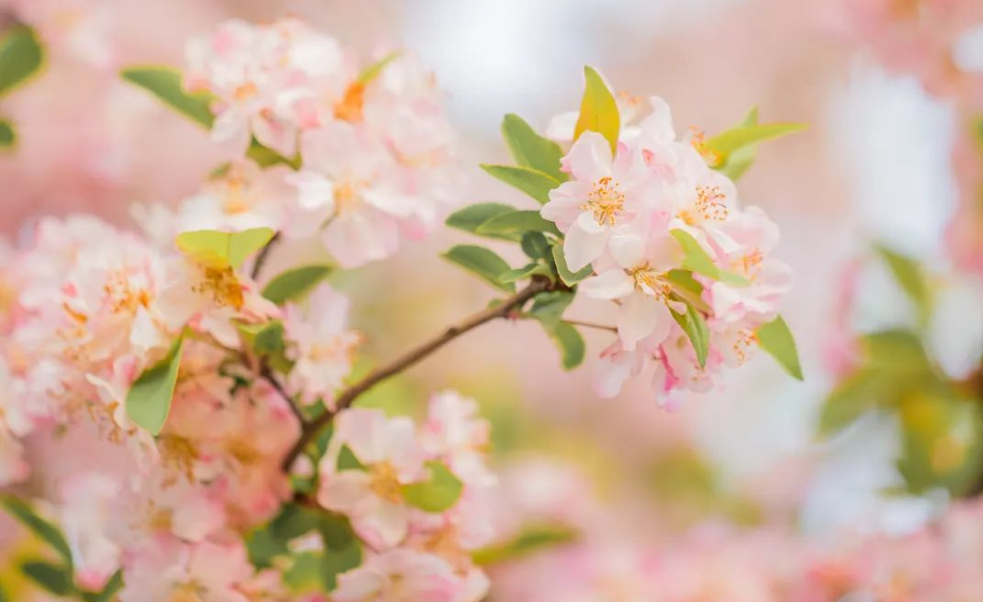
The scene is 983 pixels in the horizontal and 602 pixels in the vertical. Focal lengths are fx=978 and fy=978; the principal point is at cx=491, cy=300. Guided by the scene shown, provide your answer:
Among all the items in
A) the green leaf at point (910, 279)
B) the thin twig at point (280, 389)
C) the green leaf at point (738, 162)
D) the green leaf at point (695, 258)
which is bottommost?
the thin twig at point (280, 389)

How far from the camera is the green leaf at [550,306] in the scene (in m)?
0.48

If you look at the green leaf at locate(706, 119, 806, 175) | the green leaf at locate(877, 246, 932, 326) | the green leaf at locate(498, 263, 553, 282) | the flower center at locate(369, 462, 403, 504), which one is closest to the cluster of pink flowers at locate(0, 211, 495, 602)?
the flower center at locate(369, 462, 403, 504)

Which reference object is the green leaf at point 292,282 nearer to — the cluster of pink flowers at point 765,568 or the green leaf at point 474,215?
the green leaf at point 474,215

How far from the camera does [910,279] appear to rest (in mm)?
961

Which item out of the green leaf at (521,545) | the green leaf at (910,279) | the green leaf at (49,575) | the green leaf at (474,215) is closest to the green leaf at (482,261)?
the green leaf at (474,215)

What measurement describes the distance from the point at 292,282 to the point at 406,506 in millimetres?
142

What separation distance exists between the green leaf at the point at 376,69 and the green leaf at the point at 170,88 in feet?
0.32

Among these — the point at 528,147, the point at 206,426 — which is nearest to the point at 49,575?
the point at 206,426

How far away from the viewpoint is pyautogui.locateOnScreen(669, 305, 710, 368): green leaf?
1.41 ft

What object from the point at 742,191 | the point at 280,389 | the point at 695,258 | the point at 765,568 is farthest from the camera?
the point at 742,191

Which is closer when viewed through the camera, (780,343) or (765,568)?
(780,343)

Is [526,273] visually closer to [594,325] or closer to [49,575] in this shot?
[594,325]

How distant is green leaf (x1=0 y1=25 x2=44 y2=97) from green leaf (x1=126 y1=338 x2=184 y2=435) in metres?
0.31

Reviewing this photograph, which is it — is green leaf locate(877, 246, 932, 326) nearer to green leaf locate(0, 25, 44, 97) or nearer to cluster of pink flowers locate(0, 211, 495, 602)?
cluster of pink flowers locate(0, 211, 495, 602)
